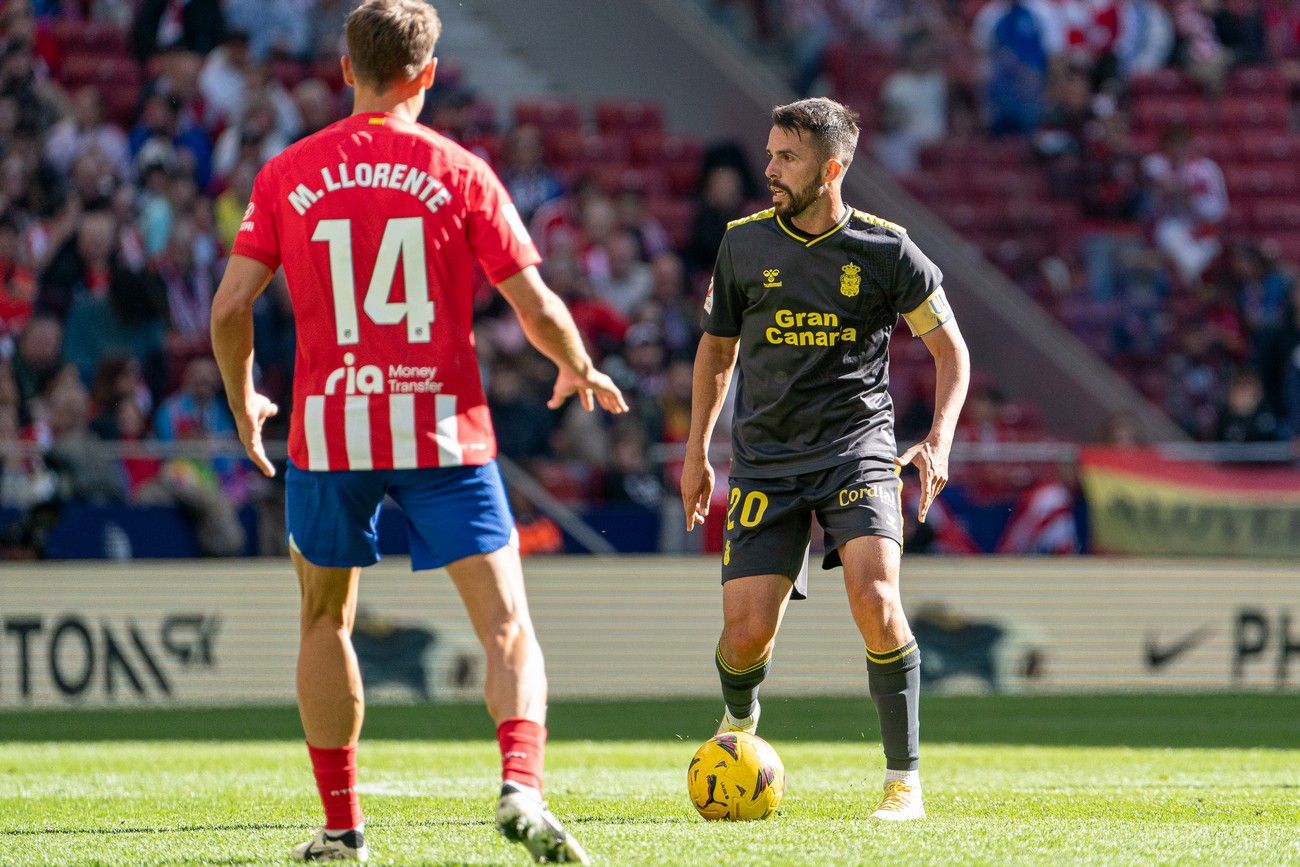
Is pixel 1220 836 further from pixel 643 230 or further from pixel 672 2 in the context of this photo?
pixel 672 2

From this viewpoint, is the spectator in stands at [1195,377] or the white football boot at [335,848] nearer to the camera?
the white football boot at [335,848]

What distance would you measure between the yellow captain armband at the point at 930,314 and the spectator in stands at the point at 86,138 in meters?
10.4

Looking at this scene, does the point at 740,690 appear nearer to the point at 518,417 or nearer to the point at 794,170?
the point at 794,170

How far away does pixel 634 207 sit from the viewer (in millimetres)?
15852

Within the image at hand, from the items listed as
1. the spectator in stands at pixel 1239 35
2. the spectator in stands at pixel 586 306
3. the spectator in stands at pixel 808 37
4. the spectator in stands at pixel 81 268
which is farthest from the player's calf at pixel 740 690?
the spectator in stands at pixel 1239 35

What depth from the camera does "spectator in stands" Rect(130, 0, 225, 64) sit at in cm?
1594

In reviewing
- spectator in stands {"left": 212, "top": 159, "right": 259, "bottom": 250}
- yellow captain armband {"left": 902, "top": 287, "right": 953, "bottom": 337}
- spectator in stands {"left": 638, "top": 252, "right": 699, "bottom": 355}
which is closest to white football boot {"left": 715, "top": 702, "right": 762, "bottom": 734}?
yellow captain armband {"left": 902, "top": 287, "right": 953, "bottom": 337}

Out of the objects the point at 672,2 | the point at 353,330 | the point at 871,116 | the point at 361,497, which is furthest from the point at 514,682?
the point at 672,2

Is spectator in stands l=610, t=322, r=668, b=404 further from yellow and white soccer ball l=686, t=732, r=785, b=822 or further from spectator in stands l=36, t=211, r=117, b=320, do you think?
yellow and white soccer ball l=686, t=732, r=785, b=822

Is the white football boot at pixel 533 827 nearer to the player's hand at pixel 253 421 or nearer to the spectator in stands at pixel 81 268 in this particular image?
the player's hand at pixel 253 421

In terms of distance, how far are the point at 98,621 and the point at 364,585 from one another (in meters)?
1.70

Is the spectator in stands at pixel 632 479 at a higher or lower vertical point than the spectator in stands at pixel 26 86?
lower

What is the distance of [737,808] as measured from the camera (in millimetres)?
5715

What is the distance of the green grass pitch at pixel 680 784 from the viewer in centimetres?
509
